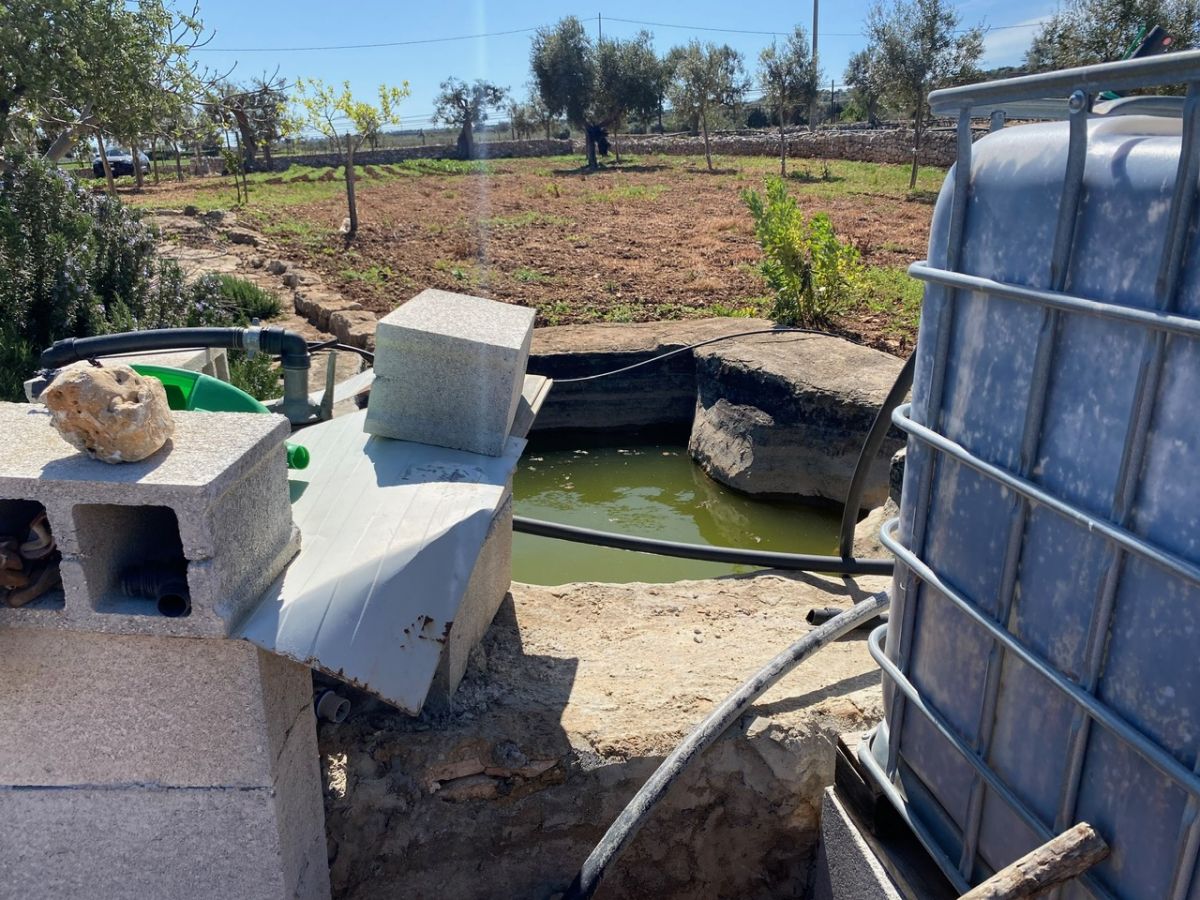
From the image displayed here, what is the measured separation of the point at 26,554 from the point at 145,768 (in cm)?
57

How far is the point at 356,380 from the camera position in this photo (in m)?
3.95

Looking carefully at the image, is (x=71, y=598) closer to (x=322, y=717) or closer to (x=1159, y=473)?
(x=322, y=717)

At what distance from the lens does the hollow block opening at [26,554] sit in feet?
6.14

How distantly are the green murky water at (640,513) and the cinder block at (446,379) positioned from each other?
2.86 meters

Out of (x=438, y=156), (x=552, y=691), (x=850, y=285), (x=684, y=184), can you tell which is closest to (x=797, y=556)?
(x=552, y=691)

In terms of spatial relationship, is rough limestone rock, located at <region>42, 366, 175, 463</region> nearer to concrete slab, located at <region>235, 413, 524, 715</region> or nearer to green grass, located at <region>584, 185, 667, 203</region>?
concrete slab, located at <region>235, 413, 524, 715</region>

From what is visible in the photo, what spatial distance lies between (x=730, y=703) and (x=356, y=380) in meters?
2.14

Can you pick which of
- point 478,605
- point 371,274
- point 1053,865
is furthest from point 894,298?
point 1053,865

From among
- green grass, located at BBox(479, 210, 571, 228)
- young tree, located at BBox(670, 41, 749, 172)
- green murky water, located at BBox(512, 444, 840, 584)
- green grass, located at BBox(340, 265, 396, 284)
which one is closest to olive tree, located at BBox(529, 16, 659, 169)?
young tree, located at BBox(670, 41, 749, 172)

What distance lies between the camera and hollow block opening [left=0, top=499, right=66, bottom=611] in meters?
1.87

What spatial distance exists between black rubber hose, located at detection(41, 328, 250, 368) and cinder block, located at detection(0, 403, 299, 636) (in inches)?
Result: 27.2

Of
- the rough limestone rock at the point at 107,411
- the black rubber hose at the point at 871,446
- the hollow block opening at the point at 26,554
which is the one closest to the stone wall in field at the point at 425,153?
the black rubber hose at the point at 871,446

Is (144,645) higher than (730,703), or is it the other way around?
(144,645)

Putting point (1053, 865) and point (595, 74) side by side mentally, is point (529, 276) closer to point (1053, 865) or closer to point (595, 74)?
point (1053, 865)
